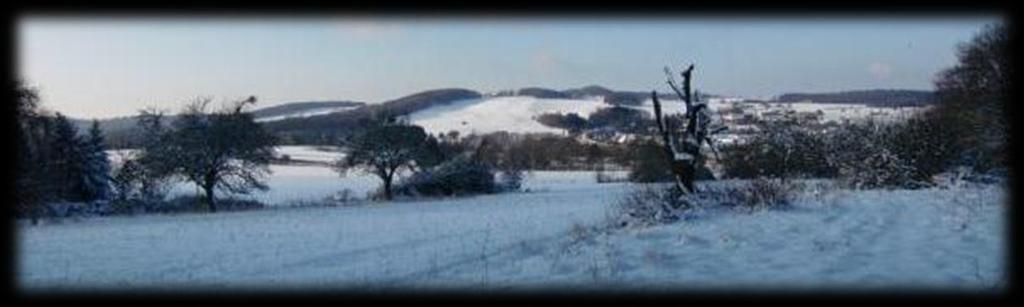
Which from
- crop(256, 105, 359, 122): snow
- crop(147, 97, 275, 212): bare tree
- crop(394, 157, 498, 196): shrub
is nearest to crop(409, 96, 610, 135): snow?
crop(256, 105, 359, 122): snow

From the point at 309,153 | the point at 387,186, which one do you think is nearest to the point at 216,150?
the point at 387,186

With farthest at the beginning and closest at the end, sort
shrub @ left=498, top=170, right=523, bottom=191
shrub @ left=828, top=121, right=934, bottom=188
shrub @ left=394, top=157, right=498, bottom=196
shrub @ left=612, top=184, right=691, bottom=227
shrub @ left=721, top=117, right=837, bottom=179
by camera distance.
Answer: shrub @ left=498, top=170, right=523, bottom=191, shrub @ left=394, top=157, right=498, bottom=196, shrub @ left=721, top=117, right=837, bottom=179, shrub @ left=828, top=121, right=934, bottom=188, shrub @ left=612, top=184, right=691, bottom=227

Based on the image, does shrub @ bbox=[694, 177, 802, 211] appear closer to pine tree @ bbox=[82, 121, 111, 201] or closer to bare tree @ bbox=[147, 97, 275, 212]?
bare tree @ bbox=[147, 97, 275, 212]

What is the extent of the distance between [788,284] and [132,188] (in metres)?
40.4

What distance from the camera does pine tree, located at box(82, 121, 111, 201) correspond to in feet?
150

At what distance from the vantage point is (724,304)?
675 centimetres

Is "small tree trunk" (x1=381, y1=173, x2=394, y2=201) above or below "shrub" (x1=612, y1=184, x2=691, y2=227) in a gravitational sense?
below

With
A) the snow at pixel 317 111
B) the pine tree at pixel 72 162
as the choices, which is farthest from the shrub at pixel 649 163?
the snow at pixel 317 111

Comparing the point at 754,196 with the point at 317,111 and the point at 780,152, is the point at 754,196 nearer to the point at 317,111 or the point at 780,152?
the point at 780,152

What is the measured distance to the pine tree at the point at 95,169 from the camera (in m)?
45.8

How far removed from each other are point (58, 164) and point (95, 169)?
816 cm

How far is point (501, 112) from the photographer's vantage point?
156 metres

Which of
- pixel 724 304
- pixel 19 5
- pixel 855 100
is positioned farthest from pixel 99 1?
pixel 855 100

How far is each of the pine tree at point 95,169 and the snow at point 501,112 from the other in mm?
72940
